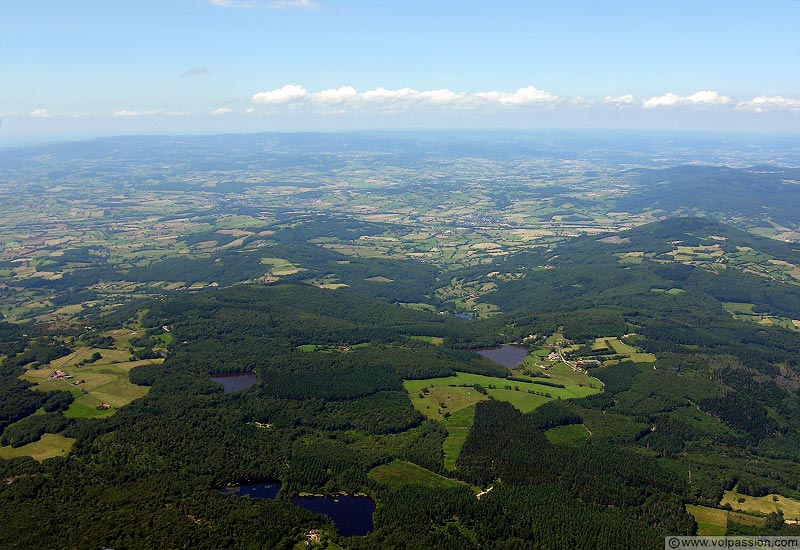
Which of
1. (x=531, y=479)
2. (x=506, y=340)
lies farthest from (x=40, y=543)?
(x=506, y=340)

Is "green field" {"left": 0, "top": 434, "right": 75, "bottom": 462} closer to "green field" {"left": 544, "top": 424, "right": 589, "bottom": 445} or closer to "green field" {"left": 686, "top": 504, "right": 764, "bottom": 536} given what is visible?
"green field" {"left": 544, "top": 424, "right": 589, "bottom": 445}

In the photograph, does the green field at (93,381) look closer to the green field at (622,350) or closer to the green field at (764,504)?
the green field at (764,504)

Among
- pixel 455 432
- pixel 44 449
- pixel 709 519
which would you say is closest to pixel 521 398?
pixel 455 432

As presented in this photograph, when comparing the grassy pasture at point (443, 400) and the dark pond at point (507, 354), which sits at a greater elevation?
the grassy pasture at point (443, 400)

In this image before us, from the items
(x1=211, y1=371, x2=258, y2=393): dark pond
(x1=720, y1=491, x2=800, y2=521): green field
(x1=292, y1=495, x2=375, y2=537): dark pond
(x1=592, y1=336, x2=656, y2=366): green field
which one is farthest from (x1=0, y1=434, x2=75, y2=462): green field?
(x1=592, y1=336, x2=656, y2=366): green field

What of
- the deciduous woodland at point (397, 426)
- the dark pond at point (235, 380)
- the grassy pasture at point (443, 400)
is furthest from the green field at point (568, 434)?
the dark pond at point (235, 380)

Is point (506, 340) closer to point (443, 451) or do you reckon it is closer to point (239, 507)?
point (443, 451)
